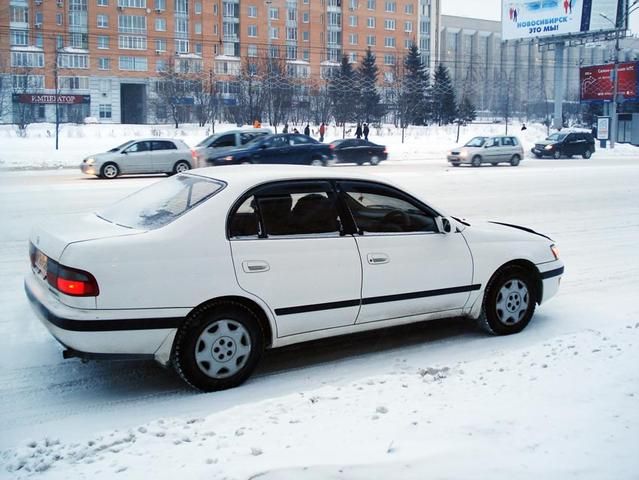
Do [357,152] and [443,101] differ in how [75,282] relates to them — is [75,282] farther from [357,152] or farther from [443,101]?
[443,101]

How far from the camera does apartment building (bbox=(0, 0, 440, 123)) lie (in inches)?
2071

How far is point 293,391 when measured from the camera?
16.4 feet

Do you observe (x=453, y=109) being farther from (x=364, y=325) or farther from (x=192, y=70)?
(x=364, y=325)

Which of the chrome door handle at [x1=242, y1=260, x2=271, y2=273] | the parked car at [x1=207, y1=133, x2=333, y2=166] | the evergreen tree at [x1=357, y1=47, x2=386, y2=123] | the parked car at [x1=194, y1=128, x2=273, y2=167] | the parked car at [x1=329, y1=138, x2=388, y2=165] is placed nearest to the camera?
the chrome door handle at [x1=242, y1=260, x2=271, y2=273]

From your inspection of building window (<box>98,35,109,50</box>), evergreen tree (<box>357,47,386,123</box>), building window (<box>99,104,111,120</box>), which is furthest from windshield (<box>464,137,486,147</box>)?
building window (<box>99,104,111,120</box>)

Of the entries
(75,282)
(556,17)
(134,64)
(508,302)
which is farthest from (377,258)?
(134,64)

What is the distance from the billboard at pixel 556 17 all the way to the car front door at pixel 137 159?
44191 mm

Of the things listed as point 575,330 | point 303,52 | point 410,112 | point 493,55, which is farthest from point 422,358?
point 493,55

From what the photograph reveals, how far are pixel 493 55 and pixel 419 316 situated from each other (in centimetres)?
11422

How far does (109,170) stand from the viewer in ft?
76.2

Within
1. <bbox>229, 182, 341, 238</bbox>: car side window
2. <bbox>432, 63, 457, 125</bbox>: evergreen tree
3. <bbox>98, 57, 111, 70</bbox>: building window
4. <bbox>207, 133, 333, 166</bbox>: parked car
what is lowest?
<bbox>229, 182, 341, 238</bbox>: car side window

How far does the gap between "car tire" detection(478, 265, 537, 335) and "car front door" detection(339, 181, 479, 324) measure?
261 millimetres

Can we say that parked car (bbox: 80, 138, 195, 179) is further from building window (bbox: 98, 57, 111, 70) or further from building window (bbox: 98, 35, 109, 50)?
building window (bbox: 98, 57, 111, 70)

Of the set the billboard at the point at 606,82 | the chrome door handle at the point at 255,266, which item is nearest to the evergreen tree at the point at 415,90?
the billboard at the point at 606,82
